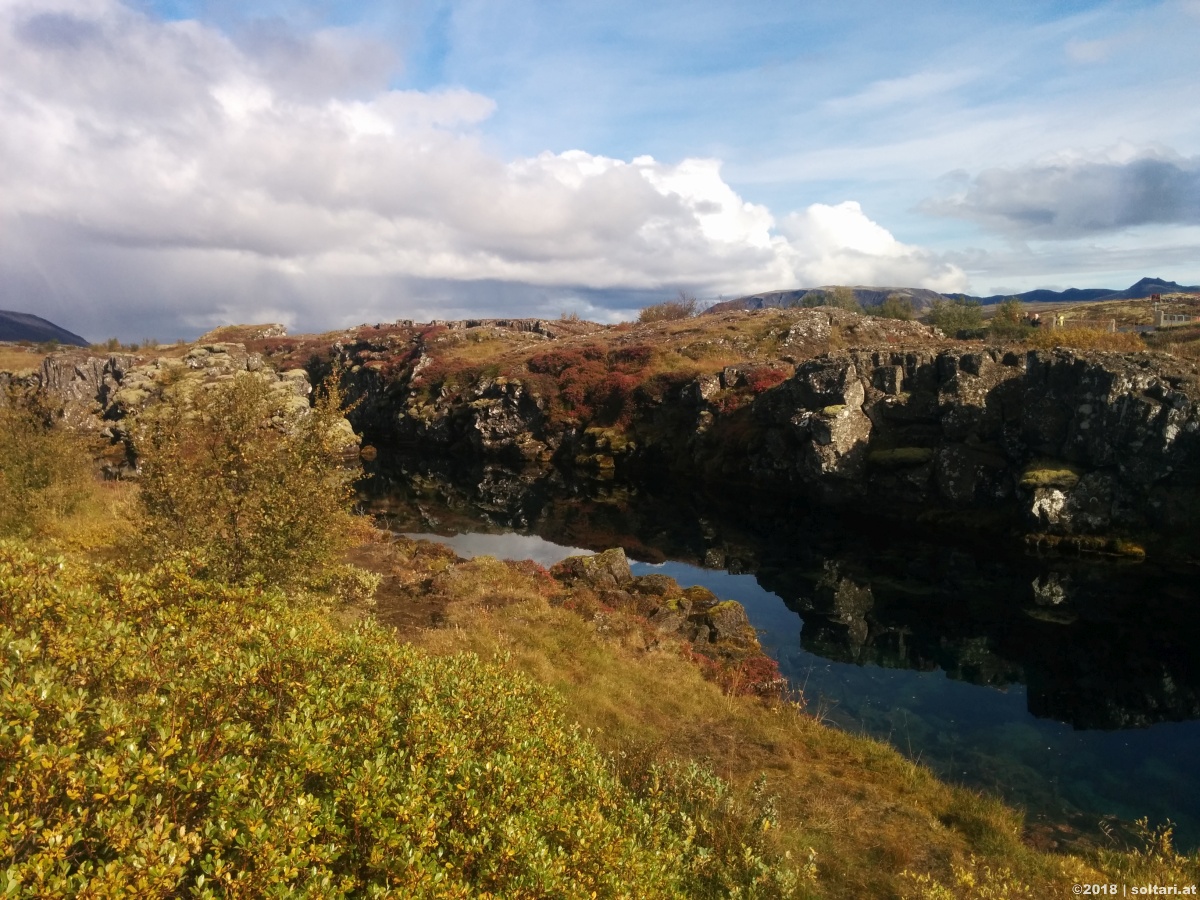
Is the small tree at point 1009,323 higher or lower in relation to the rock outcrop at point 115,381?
higher

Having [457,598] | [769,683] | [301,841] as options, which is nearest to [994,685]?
[769,683]

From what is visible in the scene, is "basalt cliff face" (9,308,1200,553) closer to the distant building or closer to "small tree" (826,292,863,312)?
the distant building

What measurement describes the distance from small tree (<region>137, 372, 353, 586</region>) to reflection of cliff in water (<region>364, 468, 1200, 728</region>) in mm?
20427

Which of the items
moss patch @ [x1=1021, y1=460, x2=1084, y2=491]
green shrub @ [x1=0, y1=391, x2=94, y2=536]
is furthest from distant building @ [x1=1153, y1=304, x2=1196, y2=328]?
green shrub @ [x1=0, y1=391, x2=94, y2=536]

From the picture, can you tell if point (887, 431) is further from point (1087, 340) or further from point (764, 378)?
point (1087, 340)

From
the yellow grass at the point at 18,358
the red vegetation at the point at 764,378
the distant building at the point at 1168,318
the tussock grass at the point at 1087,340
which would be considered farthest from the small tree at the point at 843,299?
the yellow grass at the point at 18,358

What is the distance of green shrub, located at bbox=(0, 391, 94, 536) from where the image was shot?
83.5 feet

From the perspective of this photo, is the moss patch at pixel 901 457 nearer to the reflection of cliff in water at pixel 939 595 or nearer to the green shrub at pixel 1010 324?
the reflection of cliff in water at pixel 939 595

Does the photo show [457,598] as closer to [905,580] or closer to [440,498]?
[905,580]

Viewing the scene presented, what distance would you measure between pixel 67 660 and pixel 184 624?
1833mm

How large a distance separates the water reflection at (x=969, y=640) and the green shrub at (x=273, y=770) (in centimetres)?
1413

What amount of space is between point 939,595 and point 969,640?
15.7 ft

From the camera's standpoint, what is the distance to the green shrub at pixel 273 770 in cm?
461

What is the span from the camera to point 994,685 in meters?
24.1
